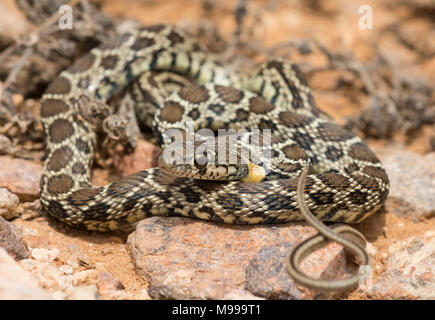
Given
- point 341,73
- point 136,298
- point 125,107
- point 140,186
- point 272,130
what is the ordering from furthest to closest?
1. point 341,73
2. point 125,107
3. point 272,130
4. point 140,186
5. point 136,298

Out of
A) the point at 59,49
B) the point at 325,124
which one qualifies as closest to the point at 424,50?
the point at 325,124

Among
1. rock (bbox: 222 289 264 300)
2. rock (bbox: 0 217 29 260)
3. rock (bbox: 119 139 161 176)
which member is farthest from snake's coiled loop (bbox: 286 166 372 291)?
rock (bbox: 119 139 161 176)

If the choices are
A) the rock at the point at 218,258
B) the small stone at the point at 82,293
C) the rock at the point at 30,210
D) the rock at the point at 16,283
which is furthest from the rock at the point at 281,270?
the rock at the point at 30,210

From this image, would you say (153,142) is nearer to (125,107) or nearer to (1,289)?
(125,107)

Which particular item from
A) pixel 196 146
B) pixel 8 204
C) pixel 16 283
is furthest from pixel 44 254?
pixel 196 146

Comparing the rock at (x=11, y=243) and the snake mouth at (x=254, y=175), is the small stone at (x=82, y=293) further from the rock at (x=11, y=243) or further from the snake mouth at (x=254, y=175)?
the snake mouth at (x=254, y=175)

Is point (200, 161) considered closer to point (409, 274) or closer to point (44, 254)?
point (44, 254)

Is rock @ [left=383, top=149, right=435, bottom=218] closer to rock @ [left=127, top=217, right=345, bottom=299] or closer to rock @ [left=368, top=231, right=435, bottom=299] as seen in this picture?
rock @ [left=368, top=231, right=435, bottom=299]
